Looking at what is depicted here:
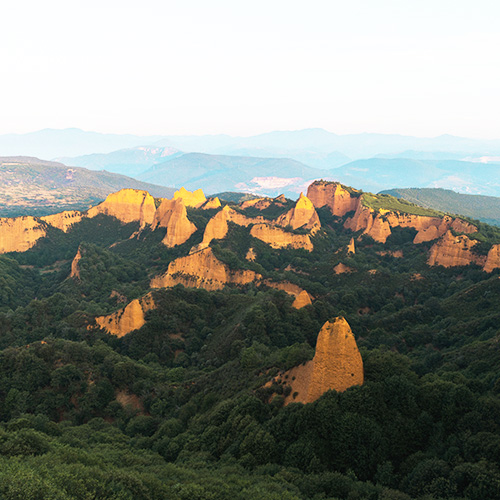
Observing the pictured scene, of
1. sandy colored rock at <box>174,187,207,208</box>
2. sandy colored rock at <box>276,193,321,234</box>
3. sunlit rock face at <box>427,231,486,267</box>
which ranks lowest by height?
sunlit rock face at <box>427,231,486,267</box>

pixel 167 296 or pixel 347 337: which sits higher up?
pixel 347 337

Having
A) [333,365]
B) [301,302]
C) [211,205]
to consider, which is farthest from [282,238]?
[333,365]

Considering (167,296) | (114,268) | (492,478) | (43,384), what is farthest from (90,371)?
(114,268)

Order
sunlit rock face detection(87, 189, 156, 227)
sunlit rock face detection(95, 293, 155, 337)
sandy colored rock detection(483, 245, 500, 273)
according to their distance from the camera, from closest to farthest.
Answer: sunlit rock face detection(95, 293, 155, 337) → sandy colored rock detection(483, 245, 500, 273) → sunlit rock face detection(87, 189, 156, 227)

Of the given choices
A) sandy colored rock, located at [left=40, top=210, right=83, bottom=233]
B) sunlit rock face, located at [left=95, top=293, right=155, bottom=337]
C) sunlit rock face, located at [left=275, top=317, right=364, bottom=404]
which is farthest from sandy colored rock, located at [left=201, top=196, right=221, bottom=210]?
sunlit rock face, located at [left=275, top=317, right=364, bottom=404]

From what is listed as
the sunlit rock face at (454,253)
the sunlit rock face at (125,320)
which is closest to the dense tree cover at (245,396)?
the sunlit rock face at (125,320)

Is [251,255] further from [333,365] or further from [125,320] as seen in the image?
[333,365]

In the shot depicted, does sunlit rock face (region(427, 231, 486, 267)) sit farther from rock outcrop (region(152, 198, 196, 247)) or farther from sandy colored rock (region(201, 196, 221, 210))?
sandy colored rock (region(201, 196, 221, 210))

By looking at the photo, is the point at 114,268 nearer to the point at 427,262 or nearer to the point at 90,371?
the point at 90,371
